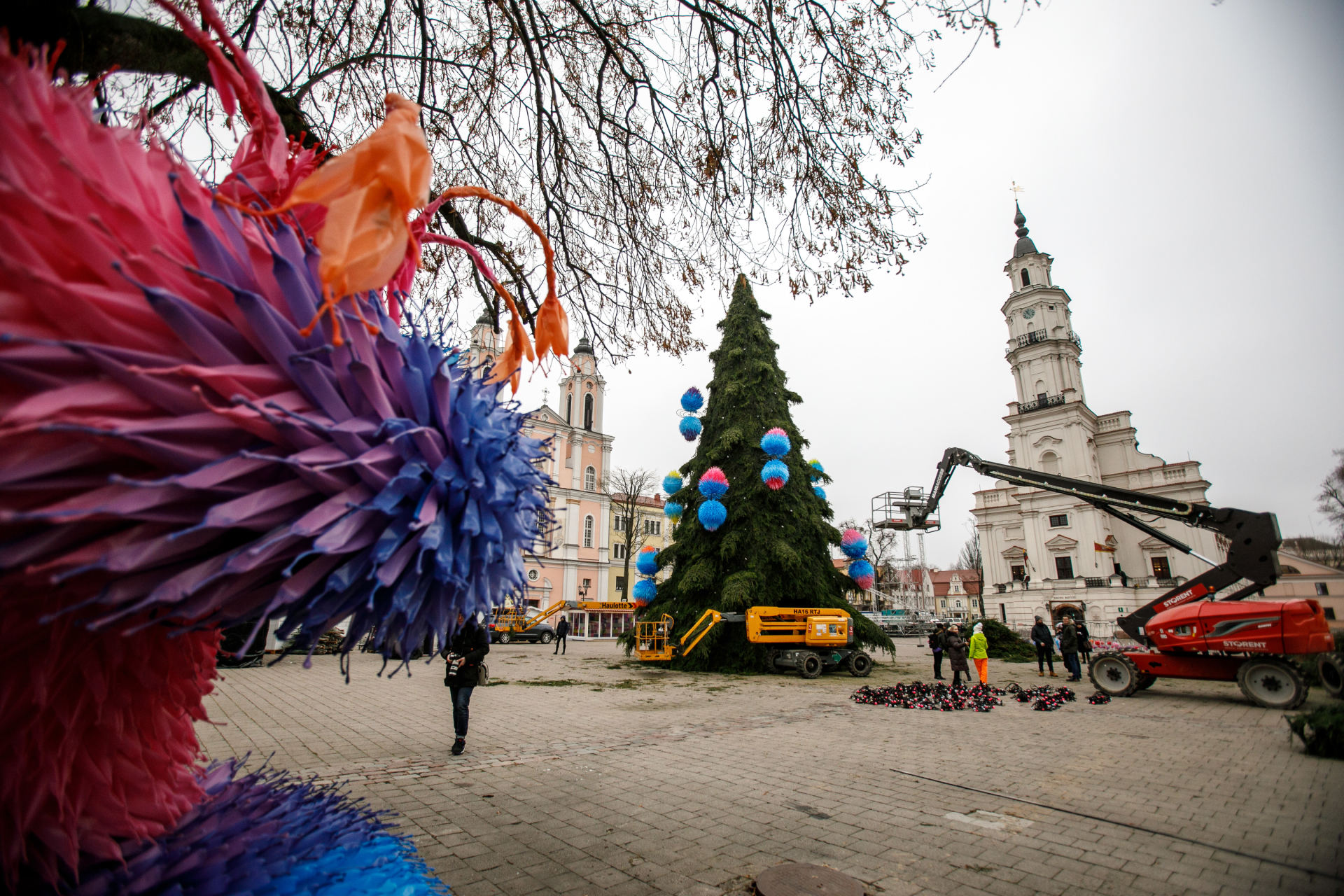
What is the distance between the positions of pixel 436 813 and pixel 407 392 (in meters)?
4.87

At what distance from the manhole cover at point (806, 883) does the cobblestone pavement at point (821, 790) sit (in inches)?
6.0

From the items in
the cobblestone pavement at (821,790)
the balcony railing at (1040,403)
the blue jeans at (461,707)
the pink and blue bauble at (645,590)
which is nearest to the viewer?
the cobblestone pavement at (821,790)

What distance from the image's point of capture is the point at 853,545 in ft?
50.9

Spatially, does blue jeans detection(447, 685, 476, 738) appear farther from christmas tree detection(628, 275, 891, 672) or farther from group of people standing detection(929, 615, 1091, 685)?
group of people standing detection(929, 615, 1091, 685)

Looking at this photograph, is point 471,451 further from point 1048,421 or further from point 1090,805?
point 1048,421

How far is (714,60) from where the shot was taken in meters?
4.65

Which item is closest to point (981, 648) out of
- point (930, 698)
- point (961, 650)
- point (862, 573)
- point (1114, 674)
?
point (961, 650)

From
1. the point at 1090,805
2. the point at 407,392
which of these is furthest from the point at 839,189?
the point at 1090,805

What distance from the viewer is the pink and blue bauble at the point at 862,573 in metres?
15.0

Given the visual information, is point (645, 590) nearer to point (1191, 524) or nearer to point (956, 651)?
point (956, 651)

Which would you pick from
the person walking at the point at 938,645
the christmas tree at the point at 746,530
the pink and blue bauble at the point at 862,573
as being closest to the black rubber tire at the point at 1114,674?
the person walking at the point at 938,645

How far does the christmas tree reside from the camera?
50.5 ft

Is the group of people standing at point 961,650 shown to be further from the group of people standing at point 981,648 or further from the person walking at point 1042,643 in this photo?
the person walking at point 1042,643

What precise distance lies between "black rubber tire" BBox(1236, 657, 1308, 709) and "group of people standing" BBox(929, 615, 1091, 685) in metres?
4.43
